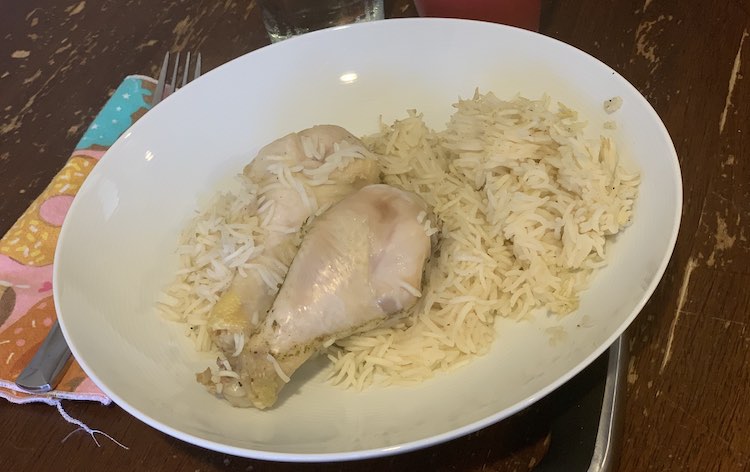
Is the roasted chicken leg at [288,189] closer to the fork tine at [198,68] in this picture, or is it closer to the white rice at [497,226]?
the white rice at [497,226]

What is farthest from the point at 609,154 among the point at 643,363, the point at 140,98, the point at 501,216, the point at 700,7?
the point at 140,98

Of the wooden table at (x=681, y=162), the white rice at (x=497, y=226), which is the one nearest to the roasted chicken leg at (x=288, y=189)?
the white rice at (x=497, y=226)

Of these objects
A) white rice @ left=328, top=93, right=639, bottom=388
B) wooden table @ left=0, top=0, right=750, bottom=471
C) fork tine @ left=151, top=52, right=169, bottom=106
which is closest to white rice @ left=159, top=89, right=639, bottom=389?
white rice @ left=328, top=93, right=639, bottom=388

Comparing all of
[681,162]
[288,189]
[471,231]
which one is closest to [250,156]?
[288,189]

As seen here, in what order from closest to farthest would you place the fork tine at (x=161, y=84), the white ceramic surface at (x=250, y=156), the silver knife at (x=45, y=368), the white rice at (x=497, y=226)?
1. the white ceramic surface at (x=250, y=156)
2. the white rice at (x=497, y=226)
3. the silver knife at (x=45, y=368)
4. the fork tine at (x=161, y=84)

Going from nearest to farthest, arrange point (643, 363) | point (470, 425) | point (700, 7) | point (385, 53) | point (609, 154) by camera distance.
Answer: point (470, 425)
point (643, 363)
point (609, 154)
point (385, 53)
point (700, 7)

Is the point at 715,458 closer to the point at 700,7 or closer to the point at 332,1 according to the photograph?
the point at 700,7

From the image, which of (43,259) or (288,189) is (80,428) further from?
(288,189)
